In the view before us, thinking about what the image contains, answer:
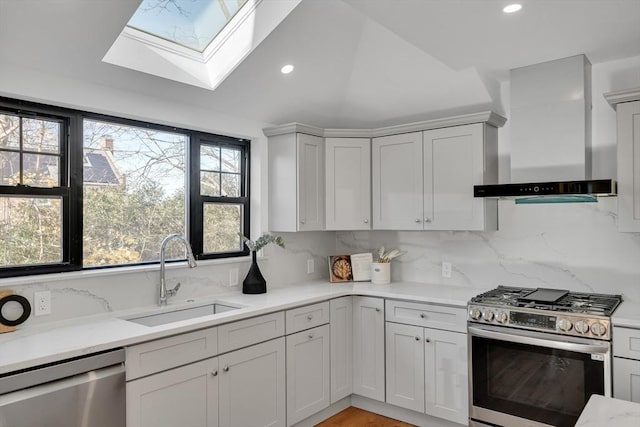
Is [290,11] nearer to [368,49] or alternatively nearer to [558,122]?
[368,49]

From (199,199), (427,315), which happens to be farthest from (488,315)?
(199,199)

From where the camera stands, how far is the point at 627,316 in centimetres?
240

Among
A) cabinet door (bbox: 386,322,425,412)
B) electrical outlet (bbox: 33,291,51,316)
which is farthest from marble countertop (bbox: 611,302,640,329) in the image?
electrical outlet (bbox: 33,291,51,316)

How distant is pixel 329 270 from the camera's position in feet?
13.0

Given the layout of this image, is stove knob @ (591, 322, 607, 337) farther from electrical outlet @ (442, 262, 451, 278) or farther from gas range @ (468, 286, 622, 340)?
electrical outlet @ (442, 262, 451, 278)

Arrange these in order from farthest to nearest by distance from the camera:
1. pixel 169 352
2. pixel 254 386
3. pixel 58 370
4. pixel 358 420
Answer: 1. pixel 358 420
2. pixel 254 386
3. pixel 169 352
4. pixel 58 370

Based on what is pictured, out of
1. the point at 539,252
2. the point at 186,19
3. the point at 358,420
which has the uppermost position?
the point at 186,19

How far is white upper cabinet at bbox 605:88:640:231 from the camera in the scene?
2.54m

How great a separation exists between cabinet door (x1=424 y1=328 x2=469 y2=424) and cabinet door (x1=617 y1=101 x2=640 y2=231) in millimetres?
1163

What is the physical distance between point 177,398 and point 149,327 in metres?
0.37

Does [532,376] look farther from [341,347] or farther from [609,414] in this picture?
→ [609,414]

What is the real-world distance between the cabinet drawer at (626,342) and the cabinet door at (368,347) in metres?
1.42

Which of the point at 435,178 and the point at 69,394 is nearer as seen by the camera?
the point at 69,394

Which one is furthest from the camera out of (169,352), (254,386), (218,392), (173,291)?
(173,291)
